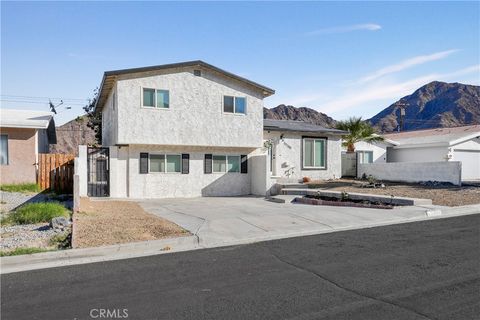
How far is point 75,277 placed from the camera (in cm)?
662

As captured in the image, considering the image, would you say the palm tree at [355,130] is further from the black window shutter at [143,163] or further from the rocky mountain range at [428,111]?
the rocky mountain range at [428,111]

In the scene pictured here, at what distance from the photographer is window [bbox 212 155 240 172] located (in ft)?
68.0

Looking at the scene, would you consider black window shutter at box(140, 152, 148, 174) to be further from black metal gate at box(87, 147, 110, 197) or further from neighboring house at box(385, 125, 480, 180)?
neighboring house at box(385, 125, 480, 180)

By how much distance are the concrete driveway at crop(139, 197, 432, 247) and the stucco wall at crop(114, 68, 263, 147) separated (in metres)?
4.02

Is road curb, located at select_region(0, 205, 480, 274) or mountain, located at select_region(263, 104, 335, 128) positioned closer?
road curb, located at select_region(0, 205, 480, 274)

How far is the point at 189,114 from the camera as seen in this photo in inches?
765

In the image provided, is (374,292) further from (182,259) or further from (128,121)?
(128,121)

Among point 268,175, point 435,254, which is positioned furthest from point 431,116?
point 435,254

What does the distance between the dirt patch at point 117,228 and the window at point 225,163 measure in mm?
7846

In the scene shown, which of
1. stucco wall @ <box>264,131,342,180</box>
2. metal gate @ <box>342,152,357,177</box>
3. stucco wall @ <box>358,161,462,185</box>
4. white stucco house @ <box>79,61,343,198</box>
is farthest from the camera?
metal gate @ <box>342,152,357,177</box>

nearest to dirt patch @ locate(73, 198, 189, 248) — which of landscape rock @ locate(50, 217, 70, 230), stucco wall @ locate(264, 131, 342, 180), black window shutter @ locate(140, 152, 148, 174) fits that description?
landscape rock @ locate(50, 217, 70, 230)

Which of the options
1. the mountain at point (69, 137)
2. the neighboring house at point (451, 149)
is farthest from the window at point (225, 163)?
the mountain at point (69, 137)

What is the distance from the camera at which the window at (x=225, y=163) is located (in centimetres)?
2073

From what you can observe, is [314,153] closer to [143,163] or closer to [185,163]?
[185,163]
